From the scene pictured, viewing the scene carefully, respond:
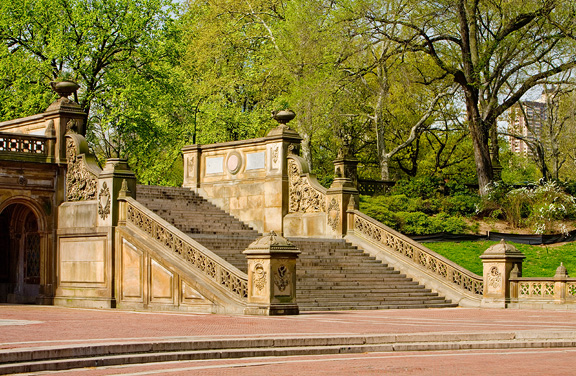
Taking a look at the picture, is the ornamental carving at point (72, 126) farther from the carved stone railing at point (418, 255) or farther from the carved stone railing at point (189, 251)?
the carved stone railing at point (418, 255)

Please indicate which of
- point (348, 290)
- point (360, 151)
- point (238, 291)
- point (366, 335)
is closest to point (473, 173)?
point (360, 151)

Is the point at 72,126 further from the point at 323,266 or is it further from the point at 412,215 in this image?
the point at 412,215

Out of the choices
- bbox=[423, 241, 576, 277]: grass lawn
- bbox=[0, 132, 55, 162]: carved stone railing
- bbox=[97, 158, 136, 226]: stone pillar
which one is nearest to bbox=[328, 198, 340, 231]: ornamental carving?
bbox=[423, 241, 576, 277]: grass lawn

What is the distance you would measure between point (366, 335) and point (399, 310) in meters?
8.98

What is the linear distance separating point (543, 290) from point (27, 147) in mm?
15598

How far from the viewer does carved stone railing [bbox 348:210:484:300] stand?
84.7ft

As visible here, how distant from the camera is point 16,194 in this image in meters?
27.1

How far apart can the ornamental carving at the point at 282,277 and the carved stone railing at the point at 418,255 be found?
7.16 meters

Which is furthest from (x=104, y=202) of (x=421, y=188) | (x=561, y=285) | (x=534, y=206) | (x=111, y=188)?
(x=534, y=206)

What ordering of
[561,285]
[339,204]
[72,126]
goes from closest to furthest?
[561,285], [72,126], [339,204]

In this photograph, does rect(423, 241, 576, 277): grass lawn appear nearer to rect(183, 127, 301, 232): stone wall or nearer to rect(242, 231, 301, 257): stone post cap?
rect(183, 127, 301, 232): stone wall

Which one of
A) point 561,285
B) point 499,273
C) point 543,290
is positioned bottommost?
point 543,290

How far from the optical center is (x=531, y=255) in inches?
1232

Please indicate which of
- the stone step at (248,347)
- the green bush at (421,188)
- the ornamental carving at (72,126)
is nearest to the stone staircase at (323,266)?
the ornamental carving at (72,126)
